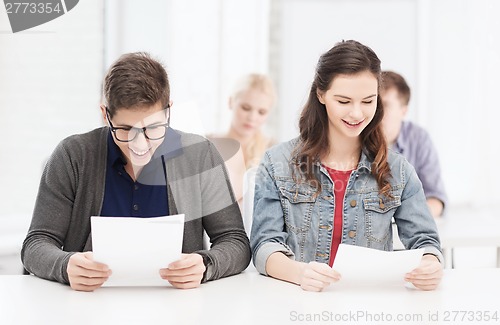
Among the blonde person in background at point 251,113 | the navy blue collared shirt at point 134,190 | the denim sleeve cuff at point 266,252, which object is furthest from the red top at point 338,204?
the blonde person in background at point 251,113

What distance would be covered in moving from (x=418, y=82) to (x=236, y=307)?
3.53 m

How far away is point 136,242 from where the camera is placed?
5.52 feet

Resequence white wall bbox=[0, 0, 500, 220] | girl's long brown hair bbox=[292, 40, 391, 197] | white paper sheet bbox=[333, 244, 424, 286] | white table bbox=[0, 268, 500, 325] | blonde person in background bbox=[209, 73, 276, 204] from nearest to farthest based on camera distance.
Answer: white table bbox=[0, 268, 500, 325] < white paper sheet bbox=[333, 244, 424, 286] < girl's long brown hair bbox=[292, 40, 391, 197] < white wall bbox=[0, 0, 500, 220] < blonde person in background bbox=[209, 73, 276, 204]

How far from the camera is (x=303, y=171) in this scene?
2055 millimetres

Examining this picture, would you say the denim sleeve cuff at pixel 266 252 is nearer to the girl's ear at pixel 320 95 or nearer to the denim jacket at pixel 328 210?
the denim jacket at pixel 328 210

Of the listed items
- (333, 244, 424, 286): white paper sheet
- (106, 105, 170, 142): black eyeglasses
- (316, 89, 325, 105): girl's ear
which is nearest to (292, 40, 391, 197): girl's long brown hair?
(316, 89, 325, 105): girl's ear

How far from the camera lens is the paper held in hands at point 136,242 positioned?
1.67 m

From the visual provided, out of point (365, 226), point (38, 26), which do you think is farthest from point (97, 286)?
point (38, 26)

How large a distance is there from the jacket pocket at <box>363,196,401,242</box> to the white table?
215 millimetres

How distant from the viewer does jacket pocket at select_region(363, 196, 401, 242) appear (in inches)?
79.4

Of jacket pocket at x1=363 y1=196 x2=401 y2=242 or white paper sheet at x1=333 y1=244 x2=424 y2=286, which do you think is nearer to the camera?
white paper sheet at x1=333 y1=244 x2=424 y2=286

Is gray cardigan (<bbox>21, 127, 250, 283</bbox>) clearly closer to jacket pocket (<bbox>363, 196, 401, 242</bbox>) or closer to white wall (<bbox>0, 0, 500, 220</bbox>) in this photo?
jacket pocket (<bbox>363, 196, 401, 242</bbox>)

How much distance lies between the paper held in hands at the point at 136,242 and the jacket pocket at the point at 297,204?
40 cm

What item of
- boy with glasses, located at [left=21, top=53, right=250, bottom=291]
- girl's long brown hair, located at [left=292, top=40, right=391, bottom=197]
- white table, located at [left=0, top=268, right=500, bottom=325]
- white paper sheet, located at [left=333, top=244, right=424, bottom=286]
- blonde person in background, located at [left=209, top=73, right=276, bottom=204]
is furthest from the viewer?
blonde person in background, located at [left=209, top=73, right=276, bottom=204]
